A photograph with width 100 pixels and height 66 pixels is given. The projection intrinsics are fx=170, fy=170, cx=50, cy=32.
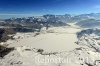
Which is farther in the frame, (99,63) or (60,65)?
(99,63)

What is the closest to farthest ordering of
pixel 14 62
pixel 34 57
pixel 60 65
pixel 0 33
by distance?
pixel 60 65
pixel 14 62
pixel 34 57
pixel 0 33

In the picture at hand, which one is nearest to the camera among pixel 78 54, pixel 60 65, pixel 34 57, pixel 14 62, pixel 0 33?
pixel 60 65

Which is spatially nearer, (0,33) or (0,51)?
(0,51)

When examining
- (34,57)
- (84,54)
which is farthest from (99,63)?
(34,57)

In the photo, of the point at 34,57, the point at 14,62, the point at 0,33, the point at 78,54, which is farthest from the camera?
the point at 0,33

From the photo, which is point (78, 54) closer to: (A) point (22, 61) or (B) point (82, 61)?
(B) point (82, 61)

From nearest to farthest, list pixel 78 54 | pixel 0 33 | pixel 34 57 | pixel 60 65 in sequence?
pixel 60 65 < pixel 34 57 < pixel 78 54 < pixel 0 33

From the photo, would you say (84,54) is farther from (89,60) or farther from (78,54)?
(89,60)

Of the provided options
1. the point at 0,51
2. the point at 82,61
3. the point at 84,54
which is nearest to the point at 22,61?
the point at 0,51

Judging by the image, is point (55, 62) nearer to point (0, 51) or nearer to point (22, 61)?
point (22, 61)
